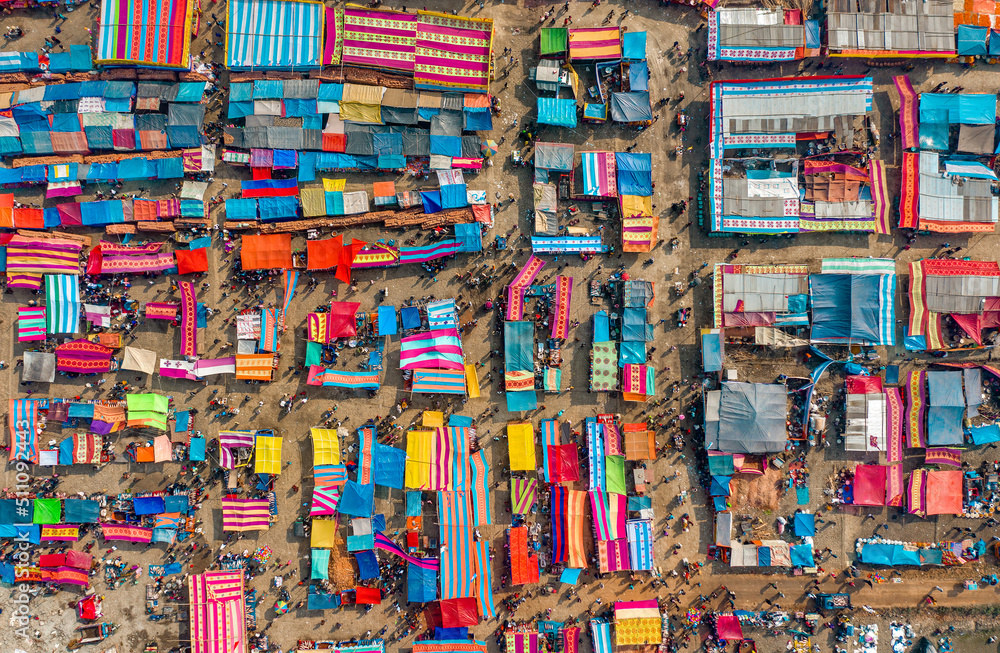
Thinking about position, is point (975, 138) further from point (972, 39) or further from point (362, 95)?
point (362, 95)

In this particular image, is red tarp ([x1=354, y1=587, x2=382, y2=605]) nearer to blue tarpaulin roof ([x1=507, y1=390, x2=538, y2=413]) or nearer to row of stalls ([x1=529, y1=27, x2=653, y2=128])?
blue tarpaulin roof ([x1=507, y1=390, x2=538, y2=413])

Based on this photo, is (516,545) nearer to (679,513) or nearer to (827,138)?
(679,513)

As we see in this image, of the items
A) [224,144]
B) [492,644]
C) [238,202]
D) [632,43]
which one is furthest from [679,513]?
[224,144]

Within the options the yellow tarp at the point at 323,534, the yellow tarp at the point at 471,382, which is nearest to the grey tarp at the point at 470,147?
the yellow tarp at the point at 471,382

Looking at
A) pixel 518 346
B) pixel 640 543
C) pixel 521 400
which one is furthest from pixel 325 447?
pixel 640 543

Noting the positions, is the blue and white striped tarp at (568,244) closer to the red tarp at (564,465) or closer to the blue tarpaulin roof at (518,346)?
the blue tarpaulin roof at (518,346)
